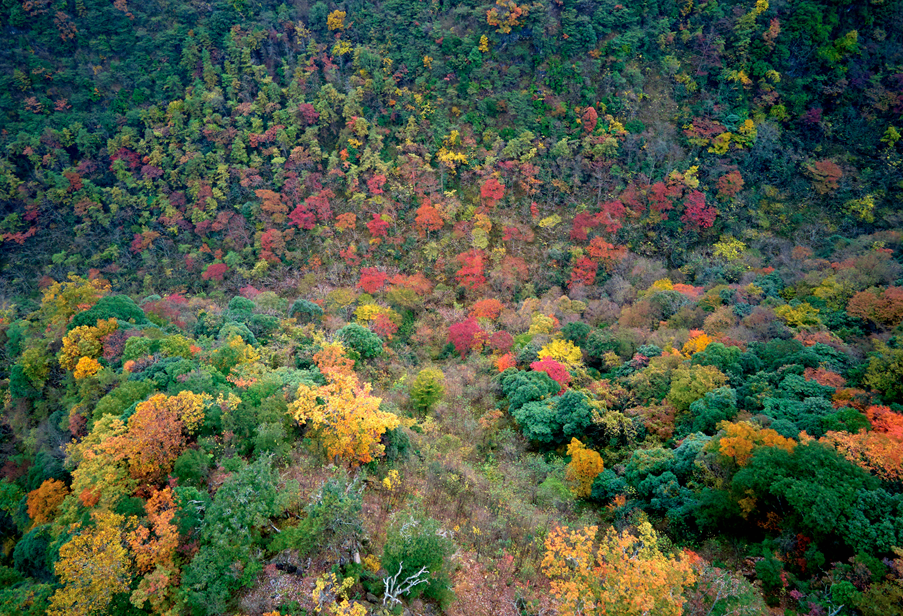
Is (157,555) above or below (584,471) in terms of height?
above

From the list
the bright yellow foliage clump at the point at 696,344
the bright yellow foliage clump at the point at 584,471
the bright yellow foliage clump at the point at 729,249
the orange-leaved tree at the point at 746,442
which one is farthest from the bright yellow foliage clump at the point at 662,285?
the orange-leaved tree at the point at 746,442

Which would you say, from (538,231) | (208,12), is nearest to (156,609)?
(538,231)

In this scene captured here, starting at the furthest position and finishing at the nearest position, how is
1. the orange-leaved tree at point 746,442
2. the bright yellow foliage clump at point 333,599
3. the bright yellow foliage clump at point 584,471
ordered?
the bright yellow foliage clump at point 584,471
the orange-leaved tree at point 746,442
the bright yellow foliage clump at point 333,599

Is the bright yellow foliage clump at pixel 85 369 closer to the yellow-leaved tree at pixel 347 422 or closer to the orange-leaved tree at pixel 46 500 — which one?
the orange-leaved tree at pixel 46 500

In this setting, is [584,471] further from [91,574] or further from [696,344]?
[91,574]

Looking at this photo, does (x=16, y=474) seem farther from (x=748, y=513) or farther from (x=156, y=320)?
(x=748, y=513)

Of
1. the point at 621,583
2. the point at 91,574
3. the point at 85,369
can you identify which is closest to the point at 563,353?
the point at 621,583

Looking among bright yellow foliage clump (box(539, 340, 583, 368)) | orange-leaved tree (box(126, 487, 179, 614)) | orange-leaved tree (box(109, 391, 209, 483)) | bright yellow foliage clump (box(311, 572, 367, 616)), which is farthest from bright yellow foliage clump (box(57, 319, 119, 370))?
bright yellow foliage clump (box(539, 340, 583, 368))
